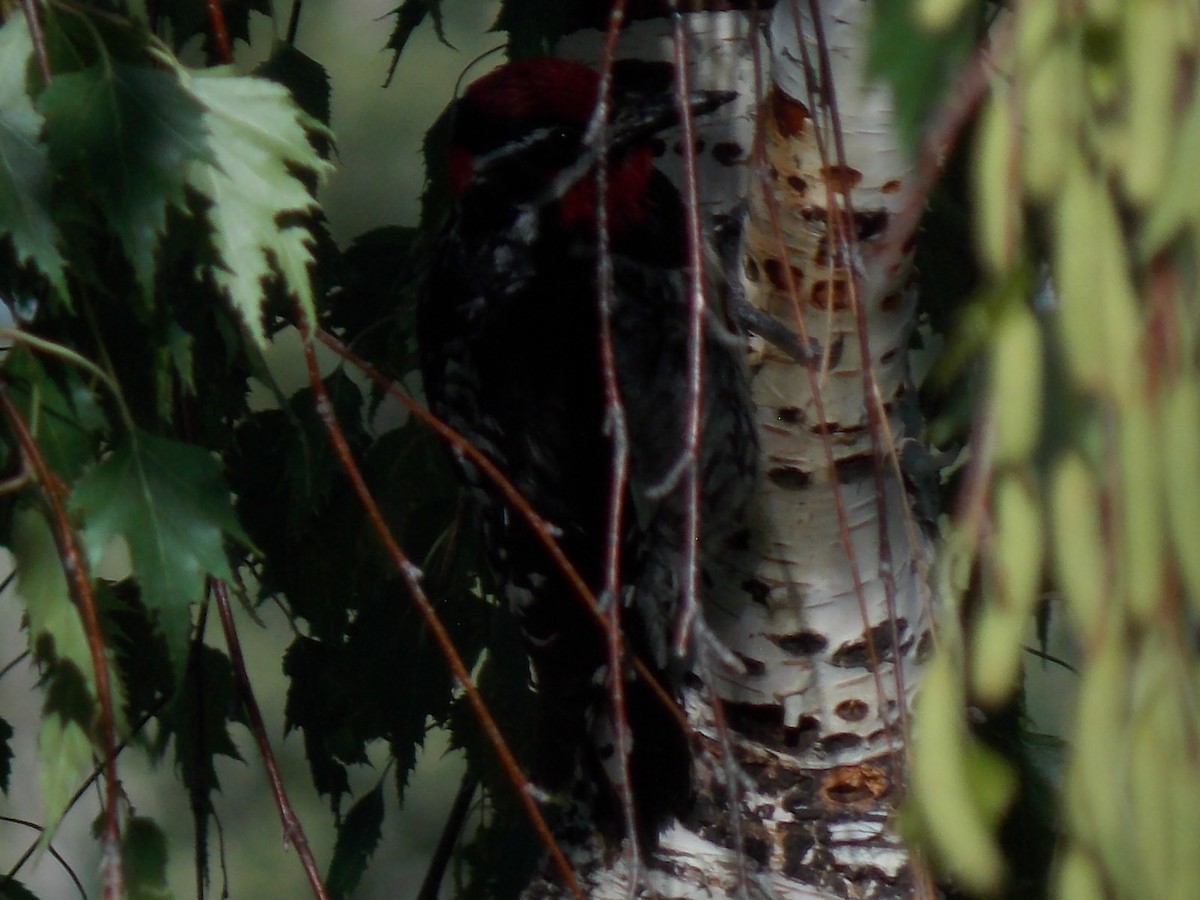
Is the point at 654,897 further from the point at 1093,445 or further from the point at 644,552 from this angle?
the point at 644,552

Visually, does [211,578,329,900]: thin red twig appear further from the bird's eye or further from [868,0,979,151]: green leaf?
the bird's eye

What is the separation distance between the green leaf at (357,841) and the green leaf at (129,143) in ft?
3.01

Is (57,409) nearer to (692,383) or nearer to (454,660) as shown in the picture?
(454,660)

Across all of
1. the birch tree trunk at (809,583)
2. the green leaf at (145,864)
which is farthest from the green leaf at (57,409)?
the birch tree trunk at (809,583)

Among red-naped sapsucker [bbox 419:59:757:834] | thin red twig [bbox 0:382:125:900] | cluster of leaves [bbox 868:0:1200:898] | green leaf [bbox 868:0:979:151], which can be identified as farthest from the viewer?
red-naped sapsucker [bbox 419:59:757:834]

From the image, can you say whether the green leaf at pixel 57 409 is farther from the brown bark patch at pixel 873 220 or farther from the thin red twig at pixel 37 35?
the brown bark patch at pixel 873 220

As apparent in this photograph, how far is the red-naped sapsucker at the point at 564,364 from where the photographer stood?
161cm

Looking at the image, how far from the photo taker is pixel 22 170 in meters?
0.97

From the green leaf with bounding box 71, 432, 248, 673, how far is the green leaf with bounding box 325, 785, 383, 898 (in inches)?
30.2

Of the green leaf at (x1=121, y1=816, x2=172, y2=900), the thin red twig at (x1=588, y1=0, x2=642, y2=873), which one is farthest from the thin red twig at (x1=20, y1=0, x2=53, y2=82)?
the green leaf at (x1=121, y1=816, x2=172, y2=900)

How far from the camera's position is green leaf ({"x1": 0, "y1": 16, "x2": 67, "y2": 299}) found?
3.10ft

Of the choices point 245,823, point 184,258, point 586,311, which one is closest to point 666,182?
point 586,311

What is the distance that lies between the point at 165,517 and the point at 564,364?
0.80 metres

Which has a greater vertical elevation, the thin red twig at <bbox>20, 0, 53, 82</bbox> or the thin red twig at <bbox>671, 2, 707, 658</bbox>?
the thin red twig at <bbox>20, 0, 53, 82</bbox>
